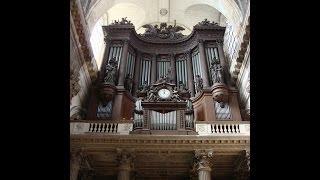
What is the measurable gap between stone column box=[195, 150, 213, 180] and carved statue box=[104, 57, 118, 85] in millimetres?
5560

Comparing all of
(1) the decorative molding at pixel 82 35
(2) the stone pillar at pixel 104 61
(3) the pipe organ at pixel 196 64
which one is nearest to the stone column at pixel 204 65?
(3) the pipe organ at pixel 196 64

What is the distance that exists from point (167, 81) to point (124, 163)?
16.0 feet

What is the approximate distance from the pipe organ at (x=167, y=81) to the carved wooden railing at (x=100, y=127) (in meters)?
0.51

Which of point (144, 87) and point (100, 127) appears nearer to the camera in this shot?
point (100, 127)

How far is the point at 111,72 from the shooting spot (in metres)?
17.0

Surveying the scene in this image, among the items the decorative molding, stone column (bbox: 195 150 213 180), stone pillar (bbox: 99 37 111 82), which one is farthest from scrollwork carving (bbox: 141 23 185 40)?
stone column (bbox: 195 150 213 180)

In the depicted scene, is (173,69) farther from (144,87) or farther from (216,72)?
(216,72)

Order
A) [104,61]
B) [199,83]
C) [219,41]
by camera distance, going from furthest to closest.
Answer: [219,41]
[104,61]
[199,83]

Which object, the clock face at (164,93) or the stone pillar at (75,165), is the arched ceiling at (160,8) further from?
the stone pillar at (75,165)

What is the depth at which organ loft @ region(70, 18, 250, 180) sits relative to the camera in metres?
13.1

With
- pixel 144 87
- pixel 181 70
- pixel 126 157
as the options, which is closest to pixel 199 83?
pixel 181 70

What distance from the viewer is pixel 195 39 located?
64.4 feet

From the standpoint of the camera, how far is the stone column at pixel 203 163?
41.7ft
